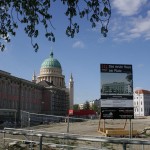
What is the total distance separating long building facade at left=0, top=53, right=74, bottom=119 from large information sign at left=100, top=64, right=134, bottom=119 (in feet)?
206

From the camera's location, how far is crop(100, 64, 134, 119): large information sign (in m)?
18.2

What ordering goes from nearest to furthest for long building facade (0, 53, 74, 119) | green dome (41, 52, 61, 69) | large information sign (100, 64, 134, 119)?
large information sign (100, 64, 134, 119) < long building facade (0, 53, 74, 119) < green dome (41, 52, 61, 69)

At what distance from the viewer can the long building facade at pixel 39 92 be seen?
109125 mm

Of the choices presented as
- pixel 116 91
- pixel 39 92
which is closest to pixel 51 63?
pixel 39 92

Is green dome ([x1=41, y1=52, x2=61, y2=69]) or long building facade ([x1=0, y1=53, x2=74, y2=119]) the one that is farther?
green dome ([x1=41, y1=52, x2=61, y2=69])

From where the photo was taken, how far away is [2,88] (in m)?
106

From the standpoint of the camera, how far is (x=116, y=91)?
18.4m

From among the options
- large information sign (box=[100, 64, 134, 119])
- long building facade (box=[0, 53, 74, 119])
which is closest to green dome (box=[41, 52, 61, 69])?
long building facade (box=[0, 53, 74, 119])

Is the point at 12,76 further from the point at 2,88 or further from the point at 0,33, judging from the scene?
the point at 0,33

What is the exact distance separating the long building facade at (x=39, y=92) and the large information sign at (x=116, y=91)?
62659 millimetres

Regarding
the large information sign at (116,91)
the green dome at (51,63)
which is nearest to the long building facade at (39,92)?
the green dome at (51,63)

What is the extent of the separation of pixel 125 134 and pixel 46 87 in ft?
396

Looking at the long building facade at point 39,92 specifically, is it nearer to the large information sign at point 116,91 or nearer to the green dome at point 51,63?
the green dome at point 51,63

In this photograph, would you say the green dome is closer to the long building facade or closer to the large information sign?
the long building facade
